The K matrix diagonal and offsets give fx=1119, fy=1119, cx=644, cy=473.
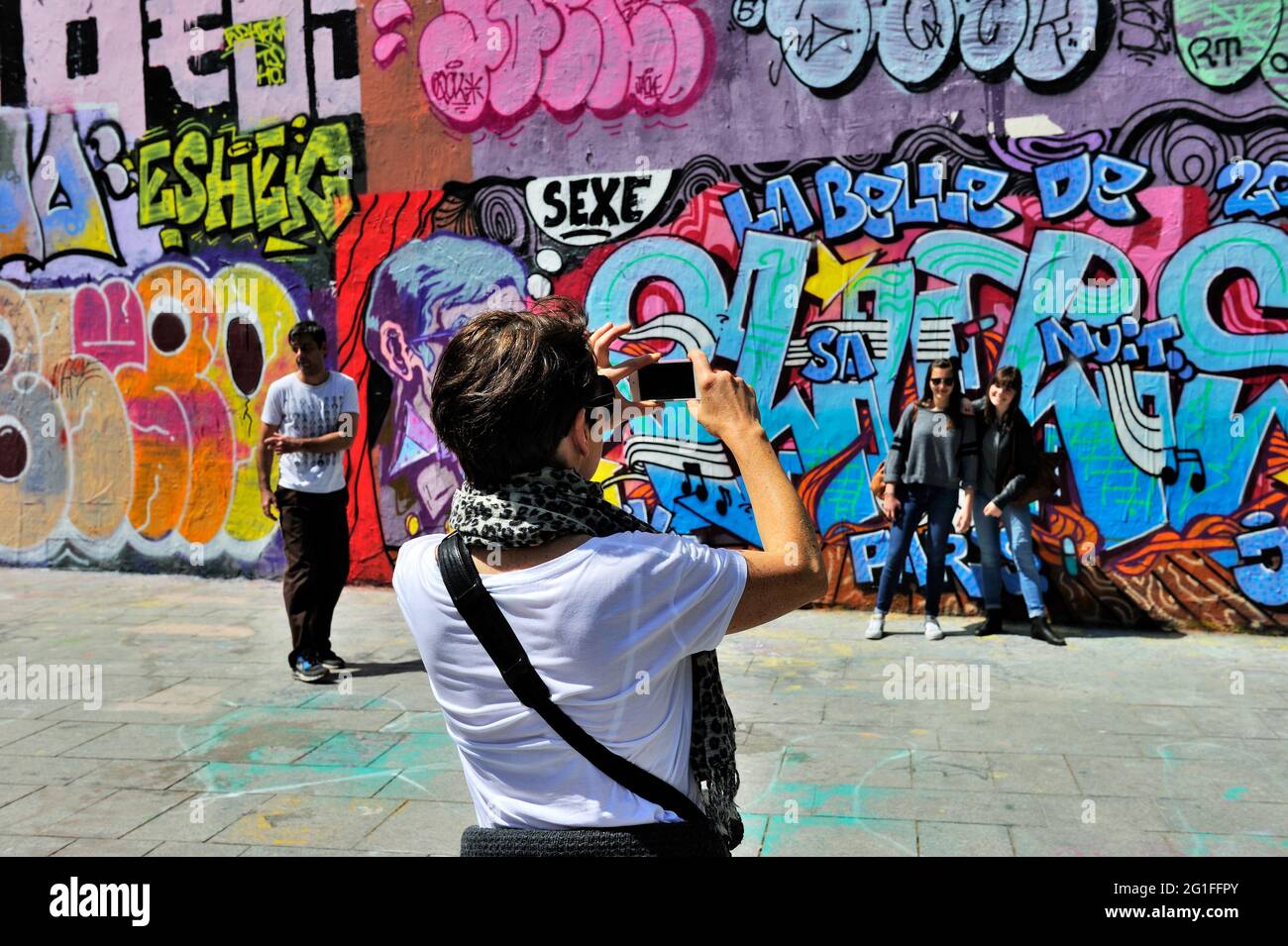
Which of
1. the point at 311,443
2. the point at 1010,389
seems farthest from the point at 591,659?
the point at 1010,389

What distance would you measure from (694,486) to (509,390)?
267 inches

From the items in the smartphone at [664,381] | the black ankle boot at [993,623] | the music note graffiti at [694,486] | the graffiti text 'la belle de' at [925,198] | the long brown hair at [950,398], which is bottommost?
the black ankle boot at [993,623]

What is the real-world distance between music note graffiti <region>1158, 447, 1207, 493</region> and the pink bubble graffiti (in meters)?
4.28

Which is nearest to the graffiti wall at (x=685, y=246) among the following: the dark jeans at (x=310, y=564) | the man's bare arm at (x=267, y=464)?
the man's bare arm at (x=267, y=464)

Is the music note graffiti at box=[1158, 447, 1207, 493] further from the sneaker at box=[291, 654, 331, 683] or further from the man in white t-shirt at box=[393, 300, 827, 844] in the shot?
the man in white t-shirt at box=[393, 300, 827, 844]

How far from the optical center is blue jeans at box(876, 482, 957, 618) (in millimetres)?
7531

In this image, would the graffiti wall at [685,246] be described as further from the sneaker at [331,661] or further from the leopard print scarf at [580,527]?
the leopard print scarf at [580,527]

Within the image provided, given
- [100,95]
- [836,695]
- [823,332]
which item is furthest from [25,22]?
[836,695]

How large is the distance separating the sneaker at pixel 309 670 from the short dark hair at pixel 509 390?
503 cm

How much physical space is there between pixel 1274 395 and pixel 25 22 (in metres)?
11.0

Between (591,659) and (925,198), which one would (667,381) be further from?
(925,198)

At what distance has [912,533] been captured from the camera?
7.64 m

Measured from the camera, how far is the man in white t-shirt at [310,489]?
6.51 meters

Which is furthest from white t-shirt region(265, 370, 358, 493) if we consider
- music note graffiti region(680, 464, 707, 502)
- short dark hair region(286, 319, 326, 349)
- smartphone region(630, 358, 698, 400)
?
smartphone region(630, 358, 698, 400)
